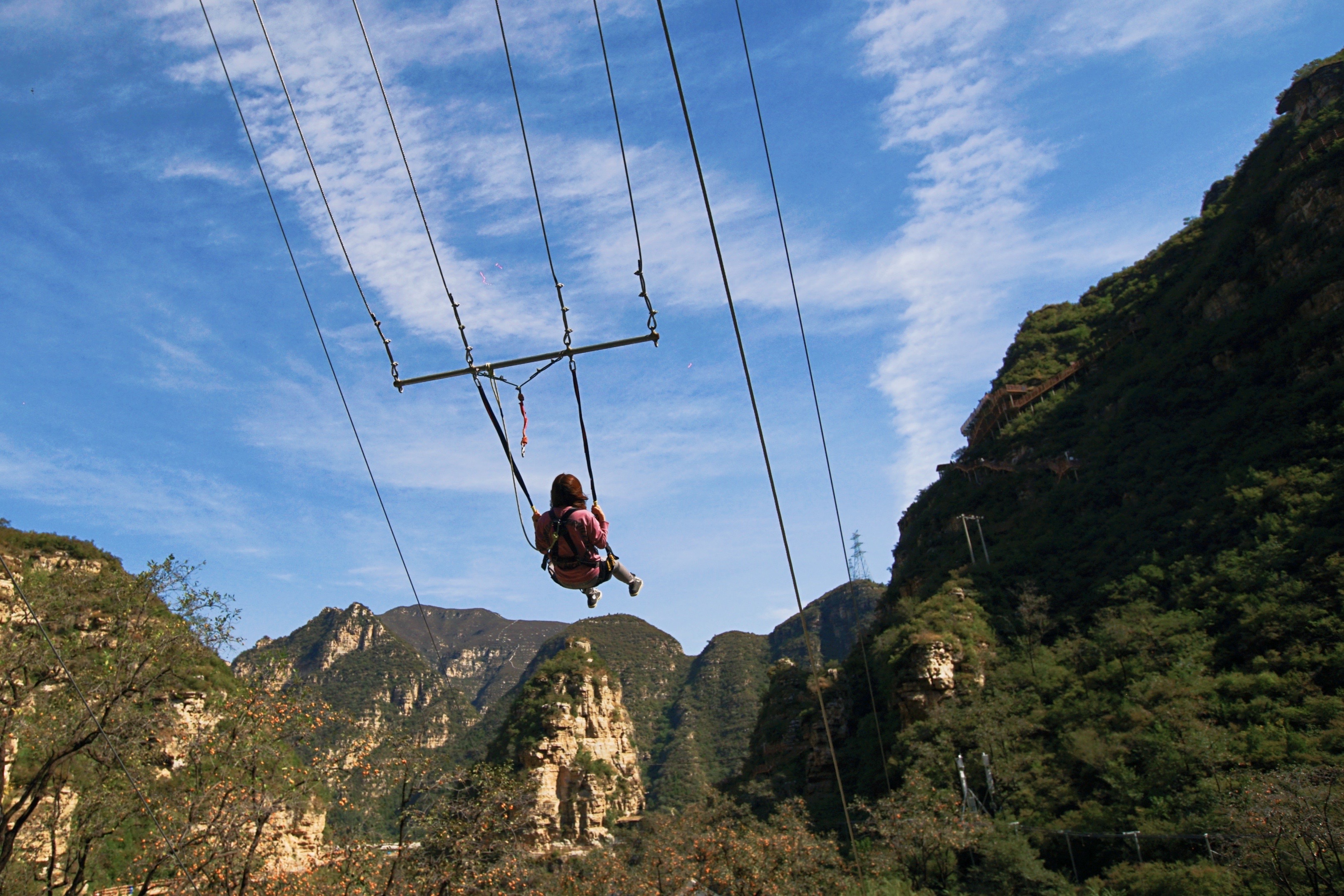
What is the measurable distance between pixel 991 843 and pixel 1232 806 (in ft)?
25.4

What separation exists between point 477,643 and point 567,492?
6702 inches

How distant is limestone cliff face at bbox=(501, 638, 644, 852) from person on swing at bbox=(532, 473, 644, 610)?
58.2 metres

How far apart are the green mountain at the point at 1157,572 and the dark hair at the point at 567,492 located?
63.1 ft

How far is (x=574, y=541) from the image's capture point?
25.0ft

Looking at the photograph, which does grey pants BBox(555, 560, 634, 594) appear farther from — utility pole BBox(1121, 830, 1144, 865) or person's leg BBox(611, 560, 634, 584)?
utility pole BBox(1121, 830, 1144, 865)

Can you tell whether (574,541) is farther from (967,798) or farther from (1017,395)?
(1017,395)

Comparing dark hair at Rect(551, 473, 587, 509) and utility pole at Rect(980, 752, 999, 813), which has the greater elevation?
dark hair at Rect(551, 473, 587, 509)

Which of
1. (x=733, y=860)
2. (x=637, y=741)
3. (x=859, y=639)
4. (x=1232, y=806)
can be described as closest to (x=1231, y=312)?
(x=859, y=639)

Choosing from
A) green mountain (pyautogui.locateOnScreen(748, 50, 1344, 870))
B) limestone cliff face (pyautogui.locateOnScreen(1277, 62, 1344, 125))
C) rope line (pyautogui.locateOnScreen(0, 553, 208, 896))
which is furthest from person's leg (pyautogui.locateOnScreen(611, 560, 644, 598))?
limestone cliff face (pyautogui.locateOnScreen(1277, 62, 1344, 125))

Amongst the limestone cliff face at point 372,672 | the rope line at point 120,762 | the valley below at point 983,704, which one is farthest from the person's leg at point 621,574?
the limestone cliff face at point 372,672

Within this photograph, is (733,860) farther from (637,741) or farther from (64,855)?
(637,741)

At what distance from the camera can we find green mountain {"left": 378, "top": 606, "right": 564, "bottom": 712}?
14850 centimetres

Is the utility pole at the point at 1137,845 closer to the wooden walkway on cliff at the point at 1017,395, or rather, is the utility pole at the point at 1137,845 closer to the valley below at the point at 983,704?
the valley below at the point at 983,704

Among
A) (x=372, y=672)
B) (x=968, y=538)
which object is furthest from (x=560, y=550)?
(x=372, y=672)
